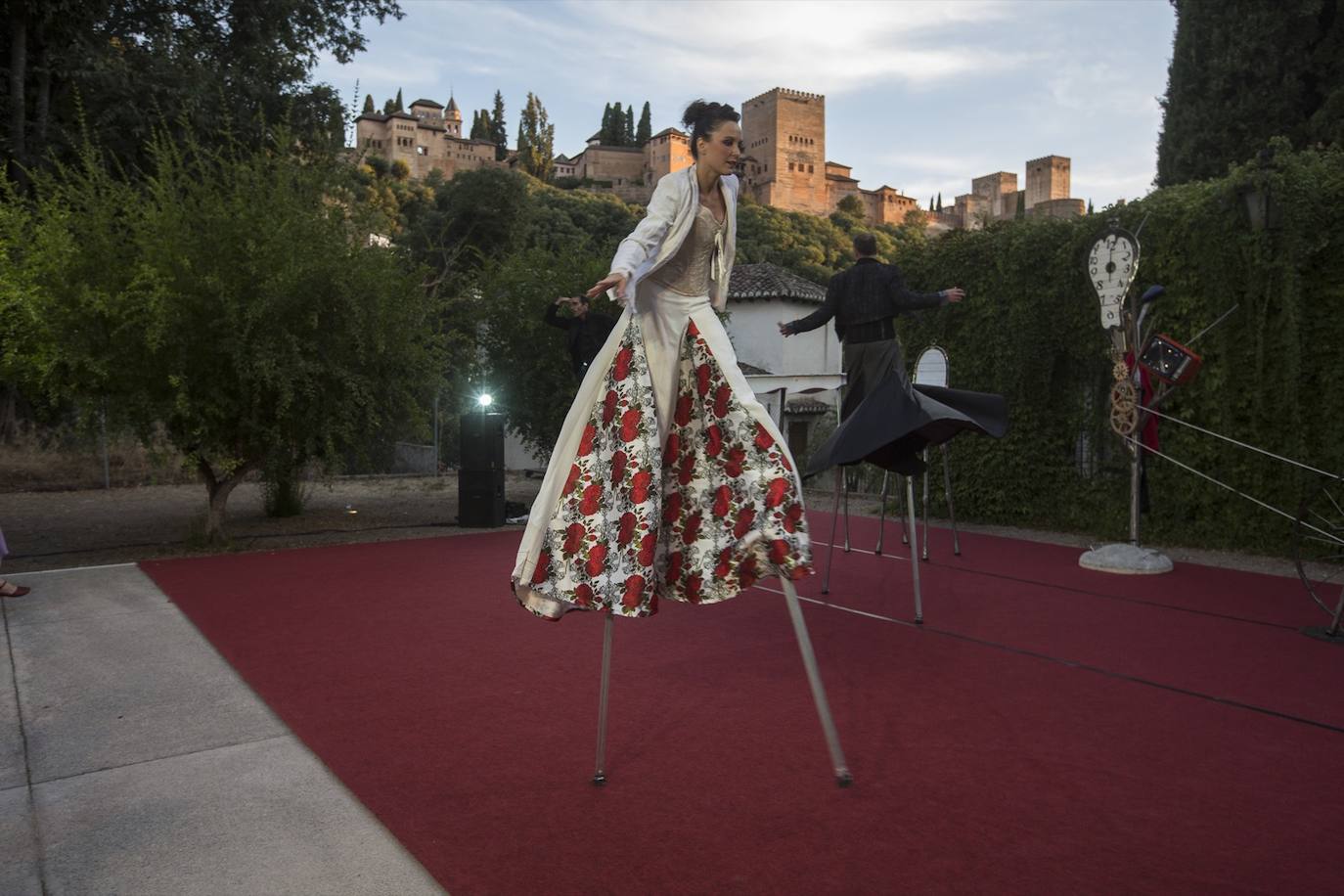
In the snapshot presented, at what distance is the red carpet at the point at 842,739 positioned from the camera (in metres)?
2.43

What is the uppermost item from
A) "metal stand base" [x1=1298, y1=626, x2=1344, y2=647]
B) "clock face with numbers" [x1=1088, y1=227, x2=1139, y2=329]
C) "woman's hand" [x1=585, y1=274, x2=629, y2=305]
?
"clock face with numbers" [x1=1088, y1=227, x2=1139, y2=329]

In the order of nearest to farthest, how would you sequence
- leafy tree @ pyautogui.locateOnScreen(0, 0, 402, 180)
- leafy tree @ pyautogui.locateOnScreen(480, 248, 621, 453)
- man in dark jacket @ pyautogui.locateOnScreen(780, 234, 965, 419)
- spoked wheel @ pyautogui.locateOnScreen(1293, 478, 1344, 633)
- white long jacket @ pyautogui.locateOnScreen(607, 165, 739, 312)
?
white long jacket @ pyautogui.locateOnScreen(607, 165, 739, 312) → man in dark jacket @ pyautogui.locateOnScreen(780, 234, 965, 419) → spoked wheel @ pyautogui.locateOnScreen(1293, 478, 1344, 633) → leafy tree @ pyautogui.locateOnScreen(480, 248, 621, 453) → leafy tree @ pyautogui.locateOnScreen(0, 0, 402, 180)

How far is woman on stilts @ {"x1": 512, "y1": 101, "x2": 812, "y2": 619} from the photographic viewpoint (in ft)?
9.53

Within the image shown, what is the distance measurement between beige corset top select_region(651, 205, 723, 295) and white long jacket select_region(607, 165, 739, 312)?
44mm

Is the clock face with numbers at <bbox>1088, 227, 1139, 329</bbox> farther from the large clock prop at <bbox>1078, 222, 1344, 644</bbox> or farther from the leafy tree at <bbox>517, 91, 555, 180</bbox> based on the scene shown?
the leafy tree at <bbox>517, 91, 555, 180</bbox>

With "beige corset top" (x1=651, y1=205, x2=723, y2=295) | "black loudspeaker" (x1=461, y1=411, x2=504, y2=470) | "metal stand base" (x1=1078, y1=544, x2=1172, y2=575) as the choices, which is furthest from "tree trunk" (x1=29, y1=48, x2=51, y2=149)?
"metal stand base" (x1=1078, y1=544, x2=1172, y2=575)

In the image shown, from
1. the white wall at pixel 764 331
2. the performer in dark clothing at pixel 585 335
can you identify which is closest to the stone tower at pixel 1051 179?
the white wall at pixel 764 331

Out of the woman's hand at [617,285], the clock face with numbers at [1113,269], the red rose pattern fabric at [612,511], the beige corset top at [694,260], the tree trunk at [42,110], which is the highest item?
the tree trunk at [42,110]

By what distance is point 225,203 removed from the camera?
8.20m

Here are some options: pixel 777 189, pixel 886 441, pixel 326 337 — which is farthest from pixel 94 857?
pixel 777 189

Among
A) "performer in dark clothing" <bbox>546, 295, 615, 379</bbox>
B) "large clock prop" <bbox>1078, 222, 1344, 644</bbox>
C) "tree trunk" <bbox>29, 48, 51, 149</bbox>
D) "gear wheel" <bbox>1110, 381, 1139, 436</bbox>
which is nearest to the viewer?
"large clock prop" <bbox>1078, 222, 1344, 644</bbox>

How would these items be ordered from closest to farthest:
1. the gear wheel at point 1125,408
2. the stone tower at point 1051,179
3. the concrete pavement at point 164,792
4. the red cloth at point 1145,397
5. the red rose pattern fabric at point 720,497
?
the concrete pavement at point 164,792 → the red rose pattern fabric at point 720,497 → the gear wheel at point 1125,408 → the red cloth at point 1145,397 → the stone tower at point 1051,179

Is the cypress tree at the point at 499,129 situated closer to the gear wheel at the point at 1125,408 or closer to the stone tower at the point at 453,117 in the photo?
the stone tower at the point at 453,117

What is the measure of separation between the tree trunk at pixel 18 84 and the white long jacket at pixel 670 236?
1691 centimetres
